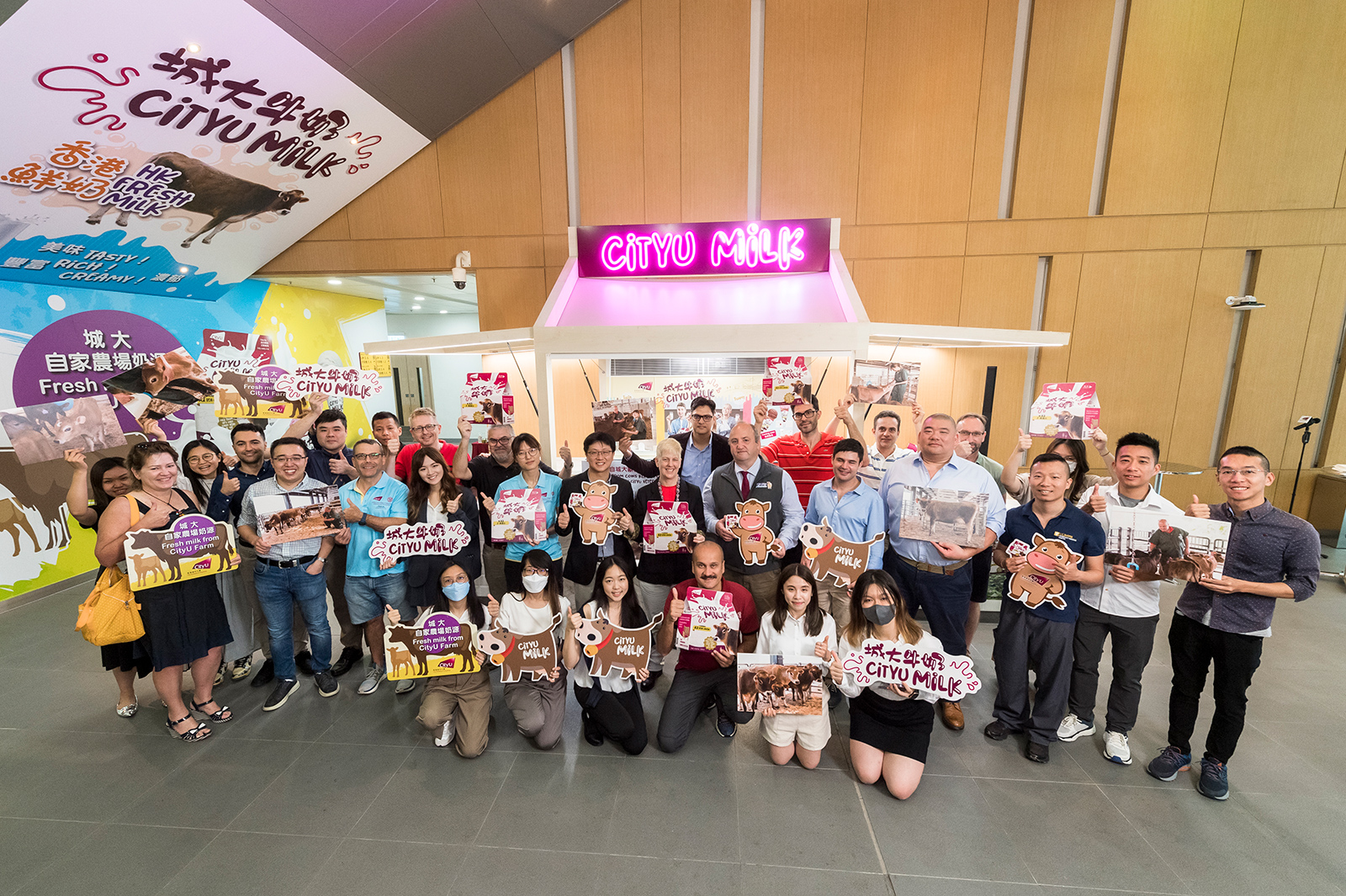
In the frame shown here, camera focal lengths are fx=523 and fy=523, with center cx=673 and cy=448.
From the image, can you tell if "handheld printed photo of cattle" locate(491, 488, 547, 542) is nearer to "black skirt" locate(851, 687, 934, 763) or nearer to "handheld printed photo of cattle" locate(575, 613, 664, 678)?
"handheld printed photo of cattle" locate(575, 613, 664, 678)

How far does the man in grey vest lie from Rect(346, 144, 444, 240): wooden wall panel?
6.43m

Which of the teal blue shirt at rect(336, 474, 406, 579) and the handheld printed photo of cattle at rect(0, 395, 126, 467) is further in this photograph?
the teal blue shirt at rect(336, 474, 406, 579)

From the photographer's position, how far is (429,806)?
2.88m

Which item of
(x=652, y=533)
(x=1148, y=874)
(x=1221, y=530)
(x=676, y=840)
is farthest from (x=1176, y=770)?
(x=652, y=533)

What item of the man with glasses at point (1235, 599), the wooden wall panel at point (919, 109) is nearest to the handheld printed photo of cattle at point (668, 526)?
the man with glasses at point (1235, 599)

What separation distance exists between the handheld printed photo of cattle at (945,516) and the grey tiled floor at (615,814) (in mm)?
1315

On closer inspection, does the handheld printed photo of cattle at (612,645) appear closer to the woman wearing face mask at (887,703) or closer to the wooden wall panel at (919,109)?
the woman wearing face mask at (887,703)

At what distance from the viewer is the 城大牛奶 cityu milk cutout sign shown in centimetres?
398

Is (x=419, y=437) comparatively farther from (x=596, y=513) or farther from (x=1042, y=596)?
(x=1042, y=596)

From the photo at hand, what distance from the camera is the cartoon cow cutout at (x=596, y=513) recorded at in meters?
3.60

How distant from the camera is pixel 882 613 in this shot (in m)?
3.03

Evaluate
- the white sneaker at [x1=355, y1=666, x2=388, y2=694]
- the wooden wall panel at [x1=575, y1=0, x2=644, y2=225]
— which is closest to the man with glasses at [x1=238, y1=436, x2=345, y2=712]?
the white sneaker at [x1=355, y1=666, x2=388, y2=694]

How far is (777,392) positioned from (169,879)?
4.91 m

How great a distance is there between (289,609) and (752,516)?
339cm
